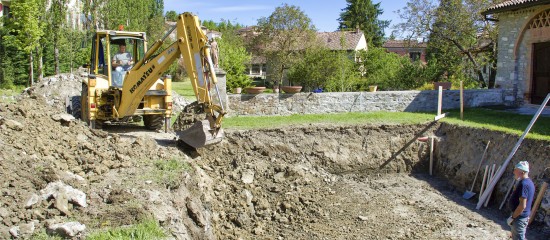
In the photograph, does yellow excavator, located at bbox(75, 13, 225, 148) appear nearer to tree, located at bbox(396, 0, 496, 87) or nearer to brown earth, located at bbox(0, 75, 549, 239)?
brown earth, located at bbox(0, 75, 549, 239)

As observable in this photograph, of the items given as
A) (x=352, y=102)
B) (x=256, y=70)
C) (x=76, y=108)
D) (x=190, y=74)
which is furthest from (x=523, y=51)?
(x=256, y=70)

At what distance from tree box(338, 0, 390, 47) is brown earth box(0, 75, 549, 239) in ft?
128

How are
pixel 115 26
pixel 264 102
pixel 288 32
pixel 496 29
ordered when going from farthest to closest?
1. pixel 115 26
2. pixel 288 32
3. pixel 496 29
4. pixel 264 102

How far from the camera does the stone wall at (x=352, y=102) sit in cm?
1686

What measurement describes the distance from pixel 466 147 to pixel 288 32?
622 inches

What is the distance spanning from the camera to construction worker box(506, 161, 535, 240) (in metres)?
7.23

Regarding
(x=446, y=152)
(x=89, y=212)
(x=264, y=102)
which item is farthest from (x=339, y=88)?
(x=89, y=212)

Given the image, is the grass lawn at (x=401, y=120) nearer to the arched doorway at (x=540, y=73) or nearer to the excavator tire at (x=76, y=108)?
the arched doorway at (x=540, y=73)

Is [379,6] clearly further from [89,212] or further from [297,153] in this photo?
[89,212]

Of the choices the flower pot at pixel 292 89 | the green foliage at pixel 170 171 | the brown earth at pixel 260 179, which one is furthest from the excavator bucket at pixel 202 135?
the flower pot at pixel 292 89

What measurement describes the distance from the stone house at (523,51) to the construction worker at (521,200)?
11256 millimetres

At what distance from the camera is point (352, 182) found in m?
13.5

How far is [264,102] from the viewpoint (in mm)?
17031

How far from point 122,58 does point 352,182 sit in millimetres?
7152
